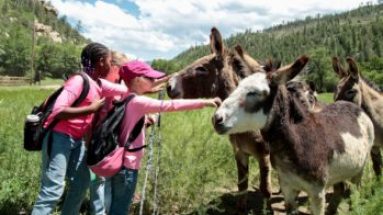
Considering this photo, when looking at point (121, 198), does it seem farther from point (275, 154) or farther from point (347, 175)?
point (347, 175)

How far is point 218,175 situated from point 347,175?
203cm

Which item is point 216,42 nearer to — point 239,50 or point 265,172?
point 239,50

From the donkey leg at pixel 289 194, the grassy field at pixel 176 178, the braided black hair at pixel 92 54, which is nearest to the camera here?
the braided black hair at pixel 92 54

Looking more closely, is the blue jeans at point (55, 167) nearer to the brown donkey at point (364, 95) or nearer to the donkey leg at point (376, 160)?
the brown donkey at point (364, 95)

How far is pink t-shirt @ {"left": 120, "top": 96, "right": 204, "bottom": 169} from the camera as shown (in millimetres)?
4078

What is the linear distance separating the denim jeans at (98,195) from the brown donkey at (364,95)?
4479 mm

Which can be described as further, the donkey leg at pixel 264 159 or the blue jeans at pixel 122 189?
the donkey leg at pixel 264 159

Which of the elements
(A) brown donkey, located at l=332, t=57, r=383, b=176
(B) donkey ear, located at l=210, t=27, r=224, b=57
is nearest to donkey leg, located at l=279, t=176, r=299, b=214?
(B) donkey ear, located at l=210, t=27, r=224, b=57

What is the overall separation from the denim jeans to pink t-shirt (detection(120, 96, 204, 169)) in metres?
0.78

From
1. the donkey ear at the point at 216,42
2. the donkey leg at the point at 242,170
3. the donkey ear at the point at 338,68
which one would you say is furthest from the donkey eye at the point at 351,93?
the donkey ear at the point at 216,42

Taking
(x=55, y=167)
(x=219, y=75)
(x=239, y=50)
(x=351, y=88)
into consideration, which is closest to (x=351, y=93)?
(x=351, y=88)

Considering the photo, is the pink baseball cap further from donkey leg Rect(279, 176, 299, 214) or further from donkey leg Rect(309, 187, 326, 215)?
donkey leg Rect(309, 187, 326, 215)

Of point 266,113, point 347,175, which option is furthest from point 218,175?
point 266,113

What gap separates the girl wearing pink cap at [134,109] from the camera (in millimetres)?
4086
